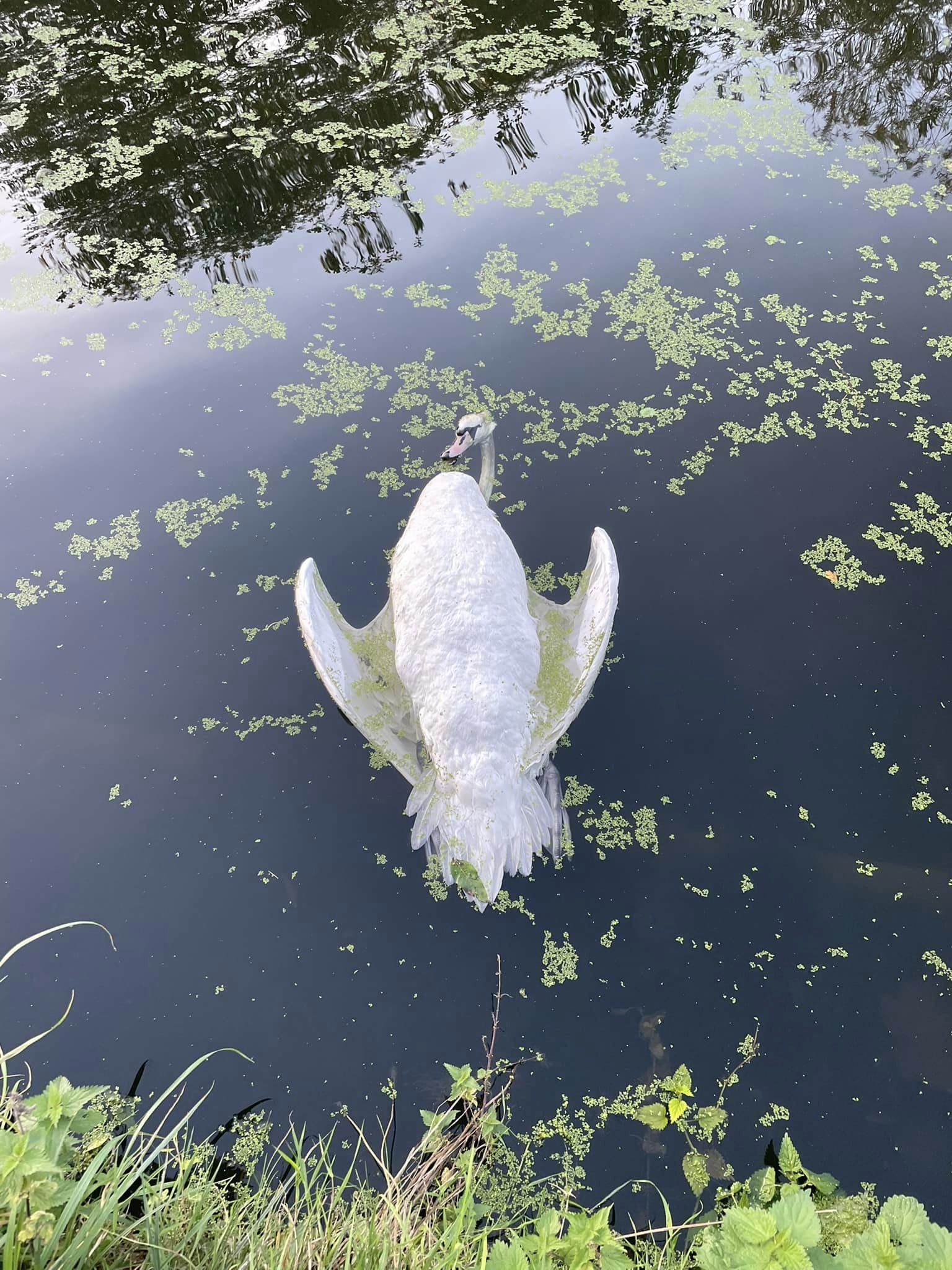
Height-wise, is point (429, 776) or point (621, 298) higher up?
point (621, 298)

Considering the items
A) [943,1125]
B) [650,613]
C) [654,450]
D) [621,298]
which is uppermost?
[621,298]

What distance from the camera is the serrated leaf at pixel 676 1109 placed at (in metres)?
2.25

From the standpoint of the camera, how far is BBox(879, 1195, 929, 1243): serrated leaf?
1.32 metres

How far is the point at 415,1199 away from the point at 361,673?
1.82 metres

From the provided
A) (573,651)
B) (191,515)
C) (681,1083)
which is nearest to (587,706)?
(573,651)

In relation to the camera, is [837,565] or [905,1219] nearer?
[905,1219]

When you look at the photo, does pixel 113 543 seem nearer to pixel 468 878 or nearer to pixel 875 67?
pixel 468 878

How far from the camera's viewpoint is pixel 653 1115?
226cm

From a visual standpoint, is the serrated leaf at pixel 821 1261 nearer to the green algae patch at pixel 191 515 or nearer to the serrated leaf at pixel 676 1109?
the serrated leaf at pixel 676 1109

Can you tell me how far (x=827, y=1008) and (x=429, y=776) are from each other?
63.7 inches

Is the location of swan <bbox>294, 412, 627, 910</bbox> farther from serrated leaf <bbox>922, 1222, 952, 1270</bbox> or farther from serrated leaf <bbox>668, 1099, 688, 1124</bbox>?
serrated leaf <bbox>922, 1222, 952, 1270</bbox>

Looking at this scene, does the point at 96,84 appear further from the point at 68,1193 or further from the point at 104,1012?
the point at 68,1193

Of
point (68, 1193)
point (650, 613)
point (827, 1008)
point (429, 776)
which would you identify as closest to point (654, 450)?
point (650, 613)

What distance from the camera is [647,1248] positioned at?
182 cm
